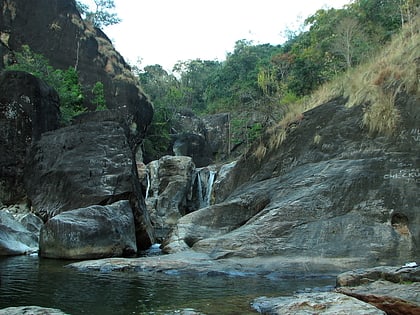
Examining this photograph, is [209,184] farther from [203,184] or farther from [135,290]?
[135,290]

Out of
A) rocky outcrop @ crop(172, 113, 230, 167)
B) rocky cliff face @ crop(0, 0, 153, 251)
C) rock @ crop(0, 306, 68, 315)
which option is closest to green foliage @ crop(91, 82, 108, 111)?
rocky cliff face @ crop(0, 0, 153, 251)

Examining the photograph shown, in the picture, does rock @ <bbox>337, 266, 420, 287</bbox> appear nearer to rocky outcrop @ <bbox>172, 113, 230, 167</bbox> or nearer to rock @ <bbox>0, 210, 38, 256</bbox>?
rock @ <bbox>0, 210, 38, 256</bbox>


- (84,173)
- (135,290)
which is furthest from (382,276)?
(84,173)

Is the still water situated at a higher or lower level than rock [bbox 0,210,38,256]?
lower

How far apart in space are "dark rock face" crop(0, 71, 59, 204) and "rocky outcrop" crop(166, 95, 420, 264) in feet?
31.1

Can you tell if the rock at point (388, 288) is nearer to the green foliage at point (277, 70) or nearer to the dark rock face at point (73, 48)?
the green foliage at point (277, 70)

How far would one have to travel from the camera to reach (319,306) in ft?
17.6

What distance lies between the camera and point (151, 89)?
54.0m

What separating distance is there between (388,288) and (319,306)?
111 centimetres

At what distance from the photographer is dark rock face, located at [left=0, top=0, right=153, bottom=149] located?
31.2 meters

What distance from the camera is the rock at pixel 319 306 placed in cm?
513

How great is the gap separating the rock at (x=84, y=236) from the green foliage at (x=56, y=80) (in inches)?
527

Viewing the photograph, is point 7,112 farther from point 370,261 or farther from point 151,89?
point 151,89

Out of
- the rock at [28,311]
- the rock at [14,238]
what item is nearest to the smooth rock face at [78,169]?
the rock at [14,238]
